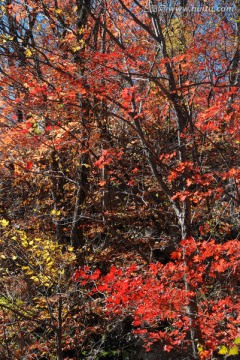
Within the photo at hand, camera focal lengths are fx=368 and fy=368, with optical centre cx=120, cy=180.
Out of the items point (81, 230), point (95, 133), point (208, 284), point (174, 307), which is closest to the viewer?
point (174, 307)

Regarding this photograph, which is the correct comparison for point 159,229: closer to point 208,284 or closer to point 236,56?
point 208,284

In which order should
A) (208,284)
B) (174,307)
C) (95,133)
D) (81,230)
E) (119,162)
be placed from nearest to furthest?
(174,307) < (208,284) < (95,133) < (81,230) < (119,162)

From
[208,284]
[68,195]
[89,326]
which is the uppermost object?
[68,195]

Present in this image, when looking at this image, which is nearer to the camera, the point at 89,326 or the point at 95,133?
the point at 89,326

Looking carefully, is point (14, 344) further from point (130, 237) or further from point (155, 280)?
point (130, 237)

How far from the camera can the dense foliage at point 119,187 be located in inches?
322

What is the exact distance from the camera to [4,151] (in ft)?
41.7

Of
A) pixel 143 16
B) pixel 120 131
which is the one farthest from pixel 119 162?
pixel 143 16

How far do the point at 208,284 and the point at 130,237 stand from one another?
11.1 feet

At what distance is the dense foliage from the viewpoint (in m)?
8.19

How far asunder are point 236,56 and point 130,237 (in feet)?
23.2

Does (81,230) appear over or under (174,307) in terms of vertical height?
over

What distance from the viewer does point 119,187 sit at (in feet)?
46.1

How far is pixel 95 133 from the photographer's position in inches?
435
